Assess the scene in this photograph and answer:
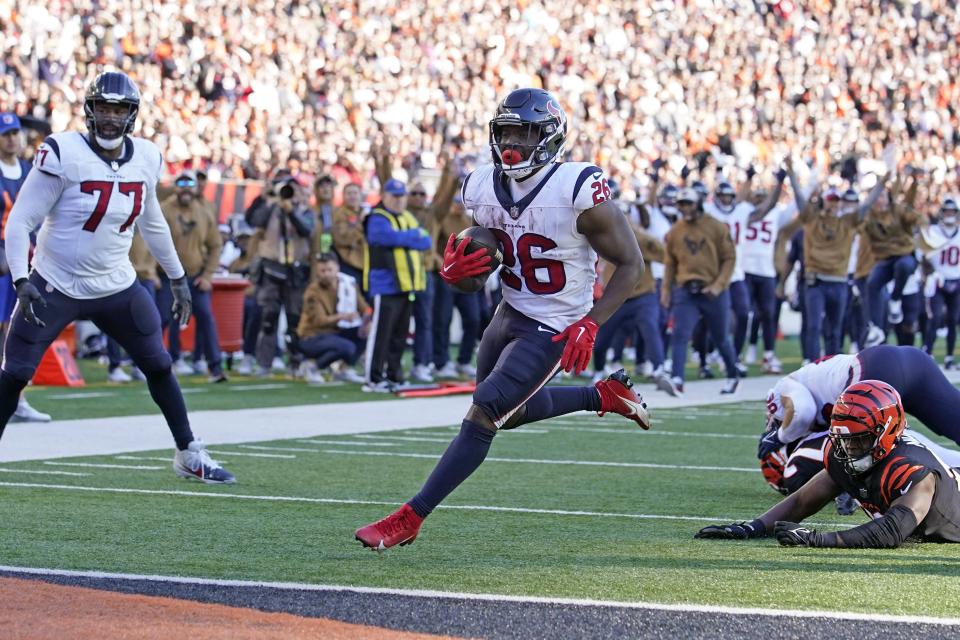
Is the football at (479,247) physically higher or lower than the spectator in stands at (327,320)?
higher

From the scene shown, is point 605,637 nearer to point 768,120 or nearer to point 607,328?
point 607,328

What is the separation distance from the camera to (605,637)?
4316mm

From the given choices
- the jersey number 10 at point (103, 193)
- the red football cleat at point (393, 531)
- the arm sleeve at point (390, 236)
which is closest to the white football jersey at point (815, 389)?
the red football cleat at point (393, 531)

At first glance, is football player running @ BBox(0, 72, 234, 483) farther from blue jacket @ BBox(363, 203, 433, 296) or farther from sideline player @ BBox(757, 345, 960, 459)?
blue jacket @ BBox(363, 203, 433, 296)

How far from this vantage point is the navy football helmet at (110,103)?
7.23 meters

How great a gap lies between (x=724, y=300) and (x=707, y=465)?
4975 millimetres

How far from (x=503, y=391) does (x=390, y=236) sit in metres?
7.71

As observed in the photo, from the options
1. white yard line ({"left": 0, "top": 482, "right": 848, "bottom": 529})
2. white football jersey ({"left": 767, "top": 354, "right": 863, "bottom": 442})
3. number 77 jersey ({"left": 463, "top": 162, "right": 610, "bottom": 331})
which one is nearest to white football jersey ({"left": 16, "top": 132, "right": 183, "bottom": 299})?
white yard line ({"left": 0, "top": 482, "right": 848, "bottom": 529})

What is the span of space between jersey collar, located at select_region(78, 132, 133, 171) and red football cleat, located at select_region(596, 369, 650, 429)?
2.47m

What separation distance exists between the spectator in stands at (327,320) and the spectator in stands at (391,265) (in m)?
1.15

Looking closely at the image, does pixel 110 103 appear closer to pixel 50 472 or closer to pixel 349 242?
pixel 50 472

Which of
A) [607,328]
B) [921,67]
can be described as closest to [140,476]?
[607,328]

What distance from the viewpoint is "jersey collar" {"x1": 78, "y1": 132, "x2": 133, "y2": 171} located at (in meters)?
7.39

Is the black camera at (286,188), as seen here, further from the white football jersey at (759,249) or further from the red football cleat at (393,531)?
the red football cleat at (393,531)
